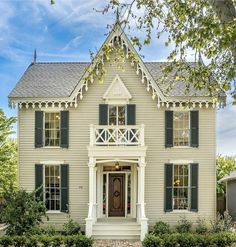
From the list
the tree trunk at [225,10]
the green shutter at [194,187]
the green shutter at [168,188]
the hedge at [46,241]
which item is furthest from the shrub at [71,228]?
the tree trunk at [225,10]

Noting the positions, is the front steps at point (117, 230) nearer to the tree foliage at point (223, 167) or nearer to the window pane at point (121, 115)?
the window pane at point (121, 115)

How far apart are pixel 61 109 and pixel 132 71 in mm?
3778

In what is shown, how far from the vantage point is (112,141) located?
71.9ft

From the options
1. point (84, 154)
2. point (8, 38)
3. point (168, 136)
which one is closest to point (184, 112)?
point (168, 136)

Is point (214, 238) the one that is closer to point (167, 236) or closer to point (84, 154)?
point (167, 236)

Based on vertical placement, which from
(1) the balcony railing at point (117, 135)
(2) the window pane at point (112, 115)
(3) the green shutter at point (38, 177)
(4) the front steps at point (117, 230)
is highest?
(2) the window pane at point (112, 115)

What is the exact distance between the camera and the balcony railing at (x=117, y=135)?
68.8 ft

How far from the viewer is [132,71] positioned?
2250 cm

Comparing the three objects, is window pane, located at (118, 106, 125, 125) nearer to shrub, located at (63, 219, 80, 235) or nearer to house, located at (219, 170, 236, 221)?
shrub, located at (63, 219, 80, 235)

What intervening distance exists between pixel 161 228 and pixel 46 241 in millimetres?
5863

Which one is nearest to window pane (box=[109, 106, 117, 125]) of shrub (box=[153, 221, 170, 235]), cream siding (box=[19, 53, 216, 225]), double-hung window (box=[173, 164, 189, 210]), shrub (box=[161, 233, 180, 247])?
cream siding (box=[19, 53, 216, 225])

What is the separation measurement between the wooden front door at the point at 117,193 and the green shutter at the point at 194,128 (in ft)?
12.0

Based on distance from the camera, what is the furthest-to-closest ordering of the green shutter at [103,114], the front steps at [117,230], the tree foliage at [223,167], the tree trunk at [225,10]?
the tree foliage at [223,167]
the green shutter at [103,114]
the front steps at [117,230]
the tree trunk at [225,10]

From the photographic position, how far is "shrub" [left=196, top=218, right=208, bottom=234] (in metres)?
21.3
